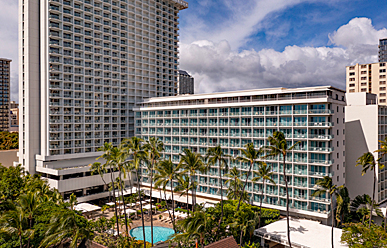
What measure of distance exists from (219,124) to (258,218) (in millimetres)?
21470

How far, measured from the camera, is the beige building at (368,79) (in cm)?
10588

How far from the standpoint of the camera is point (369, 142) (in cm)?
5475

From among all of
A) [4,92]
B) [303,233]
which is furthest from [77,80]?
[4,92]

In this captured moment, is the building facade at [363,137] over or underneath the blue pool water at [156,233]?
over

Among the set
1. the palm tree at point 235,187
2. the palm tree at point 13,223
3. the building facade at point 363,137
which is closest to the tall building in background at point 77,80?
the palm tree at point 235,187

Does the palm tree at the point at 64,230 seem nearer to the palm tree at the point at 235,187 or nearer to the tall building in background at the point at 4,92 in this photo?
the palm tree at the point at 235,187

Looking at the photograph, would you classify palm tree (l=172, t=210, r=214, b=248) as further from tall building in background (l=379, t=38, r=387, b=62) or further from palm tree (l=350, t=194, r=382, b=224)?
tall building in background (l=379, t=38, r=387, b=62)

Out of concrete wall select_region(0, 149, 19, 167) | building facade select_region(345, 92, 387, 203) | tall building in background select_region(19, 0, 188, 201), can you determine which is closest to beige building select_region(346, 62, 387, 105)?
building facade select_region(345, 92, 387, 203)

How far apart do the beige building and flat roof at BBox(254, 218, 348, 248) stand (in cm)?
8525

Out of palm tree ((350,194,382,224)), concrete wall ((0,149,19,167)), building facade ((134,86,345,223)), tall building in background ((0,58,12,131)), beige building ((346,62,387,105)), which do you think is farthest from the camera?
tall building in background ((0,58,12,131))

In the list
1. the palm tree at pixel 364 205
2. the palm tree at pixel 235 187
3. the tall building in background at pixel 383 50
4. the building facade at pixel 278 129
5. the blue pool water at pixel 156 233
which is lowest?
the blue pool water at pixel 156 233

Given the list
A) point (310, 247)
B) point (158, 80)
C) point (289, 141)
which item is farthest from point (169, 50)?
point (310, 247)

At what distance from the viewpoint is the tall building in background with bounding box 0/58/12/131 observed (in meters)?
153

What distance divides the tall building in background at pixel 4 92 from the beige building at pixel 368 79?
17629 centimetres
